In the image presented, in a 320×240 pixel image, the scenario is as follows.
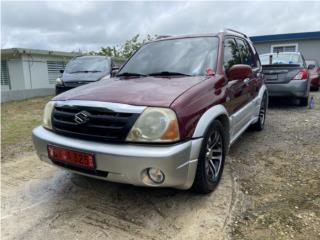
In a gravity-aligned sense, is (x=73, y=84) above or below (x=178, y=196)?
above

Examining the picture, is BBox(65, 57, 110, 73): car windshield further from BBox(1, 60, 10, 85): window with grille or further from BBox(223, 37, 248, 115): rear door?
BBox(223, 37, 248, 115): rear door

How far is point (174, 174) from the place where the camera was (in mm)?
2518

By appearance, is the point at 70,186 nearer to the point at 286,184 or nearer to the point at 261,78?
the point at 286,184

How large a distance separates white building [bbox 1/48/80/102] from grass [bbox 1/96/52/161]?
2428 mm

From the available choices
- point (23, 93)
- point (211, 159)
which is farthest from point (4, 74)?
point (211, 159)

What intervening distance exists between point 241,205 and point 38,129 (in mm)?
2195

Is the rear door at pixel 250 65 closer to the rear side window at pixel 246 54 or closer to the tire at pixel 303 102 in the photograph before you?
the rear side window at pixel 246 54

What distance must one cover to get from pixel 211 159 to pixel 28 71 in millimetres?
12354

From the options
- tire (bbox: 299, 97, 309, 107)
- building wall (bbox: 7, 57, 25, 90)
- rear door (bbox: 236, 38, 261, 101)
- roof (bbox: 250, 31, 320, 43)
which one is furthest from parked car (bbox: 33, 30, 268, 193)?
roof (bbox: 250, 31, 320, 43)

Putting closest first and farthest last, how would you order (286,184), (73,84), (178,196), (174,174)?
(174,174), (178,196), (286,184), (73,84)

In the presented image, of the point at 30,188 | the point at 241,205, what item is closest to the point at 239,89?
the point at 241,205

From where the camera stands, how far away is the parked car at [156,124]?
8.28ft

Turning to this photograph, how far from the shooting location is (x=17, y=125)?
6918mm

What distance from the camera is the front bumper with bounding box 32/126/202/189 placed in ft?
8.05
